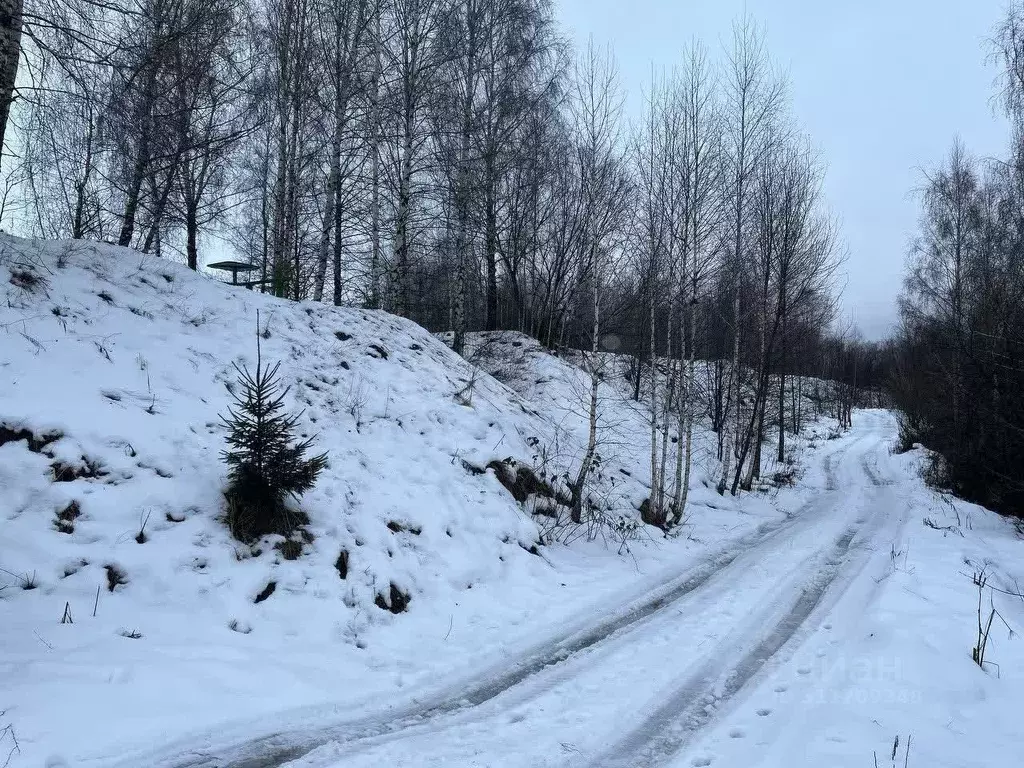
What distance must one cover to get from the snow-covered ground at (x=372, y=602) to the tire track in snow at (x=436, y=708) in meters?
0.02

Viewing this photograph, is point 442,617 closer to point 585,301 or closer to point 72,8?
point 72,8

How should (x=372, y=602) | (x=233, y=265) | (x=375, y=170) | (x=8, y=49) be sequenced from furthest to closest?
(x=233, y=265) → (x=375, y=170) → (x=8, y=49) → (x=372, y=602)

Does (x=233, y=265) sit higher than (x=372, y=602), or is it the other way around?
(x=233, y=265)

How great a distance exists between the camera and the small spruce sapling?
16.8ft

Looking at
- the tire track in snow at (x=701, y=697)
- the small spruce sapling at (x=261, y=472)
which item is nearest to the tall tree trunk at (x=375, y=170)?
the small spruce sapling at (x=261, y=472)

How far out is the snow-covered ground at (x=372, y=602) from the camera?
330 centimetres

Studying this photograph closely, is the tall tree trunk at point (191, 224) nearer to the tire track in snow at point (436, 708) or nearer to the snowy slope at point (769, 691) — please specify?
the tire track in snow at point (436, 708)

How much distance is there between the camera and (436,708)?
3832 mm

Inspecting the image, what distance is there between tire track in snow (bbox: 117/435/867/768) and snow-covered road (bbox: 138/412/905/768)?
0.4 inches

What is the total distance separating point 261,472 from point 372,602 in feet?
5.74

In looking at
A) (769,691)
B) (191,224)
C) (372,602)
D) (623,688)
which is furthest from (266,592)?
(191,224)

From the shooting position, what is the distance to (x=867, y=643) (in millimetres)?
4797

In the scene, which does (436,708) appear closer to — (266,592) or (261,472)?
(266,592)

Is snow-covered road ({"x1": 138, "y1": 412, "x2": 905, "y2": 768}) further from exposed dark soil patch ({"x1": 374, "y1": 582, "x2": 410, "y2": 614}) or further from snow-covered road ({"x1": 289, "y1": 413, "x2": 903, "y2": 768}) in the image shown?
exposed dark soil patch ({"x1": 374, "y1": 582, "x2": 410, "y2": 614})
